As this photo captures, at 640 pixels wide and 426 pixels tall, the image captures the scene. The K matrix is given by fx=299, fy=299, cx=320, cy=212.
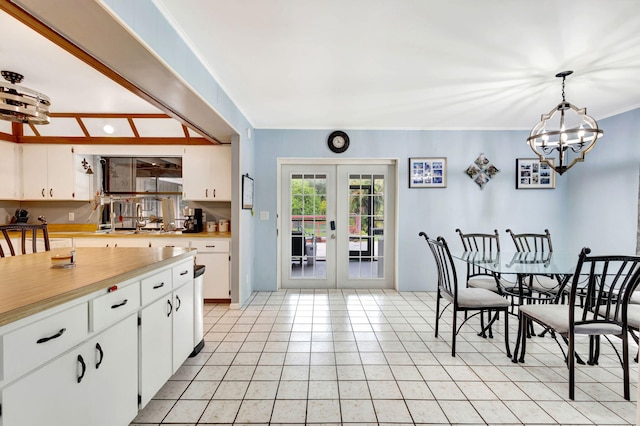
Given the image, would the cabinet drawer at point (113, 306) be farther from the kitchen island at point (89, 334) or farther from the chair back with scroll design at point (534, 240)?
the chair back with scroll design at point (534, 240)

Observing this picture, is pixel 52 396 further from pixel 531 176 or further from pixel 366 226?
pixel 531 176

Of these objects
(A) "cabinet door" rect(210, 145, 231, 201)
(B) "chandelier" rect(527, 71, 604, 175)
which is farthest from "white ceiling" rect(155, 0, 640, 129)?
(A) "cabinet door" rect(210, 145, 231, 201)

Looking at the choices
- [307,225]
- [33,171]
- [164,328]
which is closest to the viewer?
[164,328]

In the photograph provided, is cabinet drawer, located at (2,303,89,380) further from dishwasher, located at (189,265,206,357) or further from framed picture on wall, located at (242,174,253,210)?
framed picture on wall, located at (242,174,253,210)

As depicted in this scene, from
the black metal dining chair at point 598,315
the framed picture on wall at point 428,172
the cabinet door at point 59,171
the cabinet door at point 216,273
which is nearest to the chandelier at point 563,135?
the black metal dining chair at point 598,315

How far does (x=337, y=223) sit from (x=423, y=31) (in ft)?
9.92

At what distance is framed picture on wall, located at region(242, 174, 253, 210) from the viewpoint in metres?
3.91

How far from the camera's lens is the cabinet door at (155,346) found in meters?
1.74

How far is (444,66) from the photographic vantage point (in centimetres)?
265

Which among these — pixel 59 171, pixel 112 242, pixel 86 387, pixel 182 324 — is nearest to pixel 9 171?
pixel 59 171

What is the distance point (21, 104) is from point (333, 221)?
11.9ft

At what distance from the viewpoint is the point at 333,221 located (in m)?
4.74

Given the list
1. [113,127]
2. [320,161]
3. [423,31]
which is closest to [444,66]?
[423,31]

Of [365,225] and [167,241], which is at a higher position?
[365,225]
